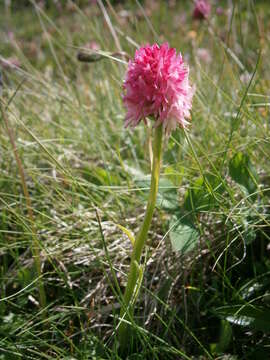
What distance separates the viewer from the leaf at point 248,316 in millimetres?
832

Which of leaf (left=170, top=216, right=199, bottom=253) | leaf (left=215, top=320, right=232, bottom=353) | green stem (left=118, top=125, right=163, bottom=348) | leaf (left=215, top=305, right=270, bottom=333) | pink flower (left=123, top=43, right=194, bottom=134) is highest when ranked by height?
pink flower (left=123, top=43, right=194, bottom=134)

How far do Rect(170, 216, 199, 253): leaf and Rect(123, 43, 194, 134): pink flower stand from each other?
9.4 inches

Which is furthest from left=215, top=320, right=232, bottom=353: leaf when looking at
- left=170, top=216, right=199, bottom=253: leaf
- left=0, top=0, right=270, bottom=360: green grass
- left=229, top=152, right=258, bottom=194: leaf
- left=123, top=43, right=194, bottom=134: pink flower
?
left=123, top=43, right=194, bottom=134: pink flower

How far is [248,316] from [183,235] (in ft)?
0.63

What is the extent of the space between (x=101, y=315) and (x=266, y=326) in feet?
1.10

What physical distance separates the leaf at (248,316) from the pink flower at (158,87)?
1.21 ft

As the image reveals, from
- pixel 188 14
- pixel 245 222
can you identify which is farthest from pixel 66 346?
pixel 188 14

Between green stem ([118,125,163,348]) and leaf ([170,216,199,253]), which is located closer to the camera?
green stem ([118,125,163,348])

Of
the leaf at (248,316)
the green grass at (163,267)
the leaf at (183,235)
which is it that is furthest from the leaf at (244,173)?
the leaf at (248,316)

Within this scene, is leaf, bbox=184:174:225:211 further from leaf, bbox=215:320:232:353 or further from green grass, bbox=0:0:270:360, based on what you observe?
leaf, bbox=215:320:232:353

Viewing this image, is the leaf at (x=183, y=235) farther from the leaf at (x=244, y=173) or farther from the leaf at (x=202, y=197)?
the leaf at (x=244, y=173)

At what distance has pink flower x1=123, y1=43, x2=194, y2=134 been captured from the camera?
711mm

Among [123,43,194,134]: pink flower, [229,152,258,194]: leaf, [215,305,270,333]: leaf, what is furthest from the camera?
[229,152,258,194]: leaf

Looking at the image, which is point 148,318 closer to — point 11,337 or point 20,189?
point 11,337
